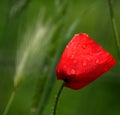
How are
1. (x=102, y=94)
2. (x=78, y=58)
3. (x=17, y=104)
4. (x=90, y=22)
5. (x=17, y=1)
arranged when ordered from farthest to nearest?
(x=90, y=22) → (x=102, y=94) → (x=17, y=104) → (x=17, y=1) → (x=78, y=58)

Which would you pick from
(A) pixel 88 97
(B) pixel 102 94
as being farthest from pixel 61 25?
(B) pixel 102 94

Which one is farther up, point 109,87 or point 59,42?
point 59,42

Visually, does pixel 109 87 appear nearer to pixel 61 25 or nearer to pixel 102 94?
pixel 102 94

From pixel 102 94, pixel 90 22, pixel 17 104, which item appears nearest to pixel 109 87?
pixel 102 94

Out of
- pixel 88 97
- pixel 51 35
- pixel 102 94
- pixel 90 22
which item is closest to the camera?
pixel 51 35

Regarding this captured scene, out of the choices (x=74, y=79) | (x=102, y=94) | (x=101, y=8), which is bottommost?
(x=102, y=94)

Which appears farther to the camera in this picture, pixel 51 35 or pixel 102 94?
pixel 102 94
